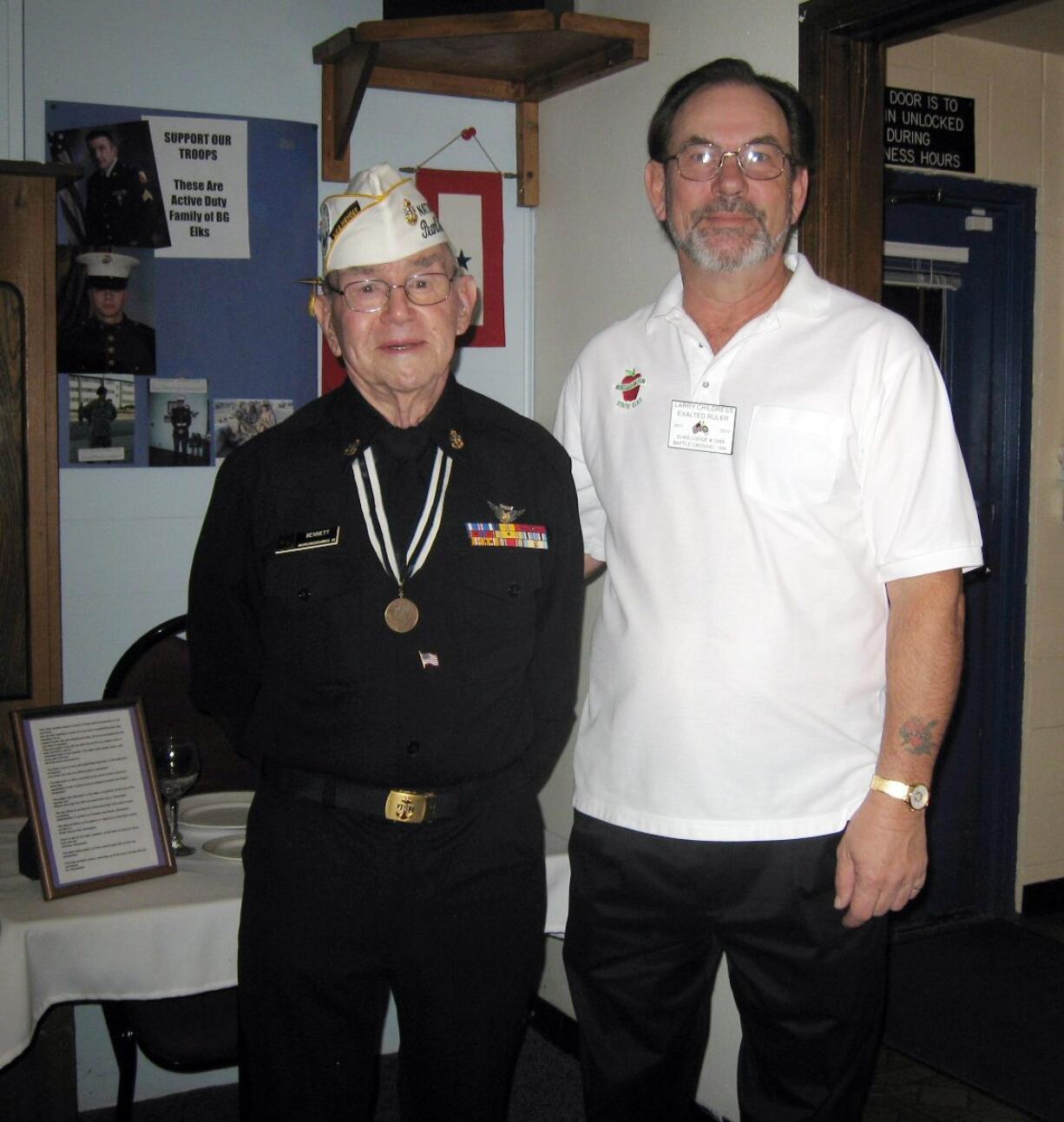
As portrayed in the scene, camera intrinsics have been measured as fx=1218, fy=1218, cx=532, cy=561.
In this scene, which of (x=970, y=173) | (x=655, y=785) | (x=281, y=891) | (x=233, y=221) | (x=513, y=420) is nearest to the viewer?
(x=281, y=891)

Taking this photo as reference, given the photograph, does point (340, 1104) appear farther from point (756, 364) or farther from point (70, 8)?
point (70, 8)

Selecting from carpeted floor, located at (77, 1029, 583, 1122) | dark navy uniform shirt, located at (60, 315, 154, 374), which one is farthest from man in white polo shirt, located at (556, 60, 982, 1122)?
dark navy uniform shirt, located at (60, 315, 154, 374)

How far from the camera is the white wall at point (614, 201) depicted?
247 cm

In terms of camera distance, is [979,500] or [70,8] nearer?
[70,8]

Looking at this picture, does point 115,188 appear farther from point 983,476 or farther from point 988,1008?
point 988,1008

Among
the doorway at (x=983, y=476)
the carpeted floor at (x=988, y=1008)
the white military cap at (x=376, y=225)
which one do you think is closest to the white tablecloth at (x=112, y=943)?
the white military cap at (x=376, y=225)

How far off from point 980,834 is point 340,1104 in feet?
10.3

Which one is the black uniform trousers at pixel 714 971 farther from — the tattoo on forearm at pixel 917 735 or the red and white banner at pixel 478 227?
the red and white banner at pixel 478 227

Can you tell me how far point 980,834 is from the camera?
13.8 feet

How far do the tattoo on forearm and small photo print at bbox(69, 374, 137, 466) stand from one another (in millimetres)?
1823

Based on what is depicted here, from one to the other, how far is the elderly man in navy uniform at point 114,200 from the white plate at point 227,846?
1343 millimetres

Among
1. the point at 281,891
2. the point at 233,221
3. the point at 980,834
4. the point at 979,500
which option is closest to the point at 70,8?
the point at 233,221

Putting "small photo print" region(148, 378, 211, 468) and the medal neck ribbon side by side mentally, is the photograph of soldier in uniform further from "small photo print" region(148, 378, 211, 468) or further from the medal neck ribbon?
the medal neck ribbon

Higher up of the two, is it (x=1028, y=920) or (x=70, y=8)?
(x=70, y=8)
